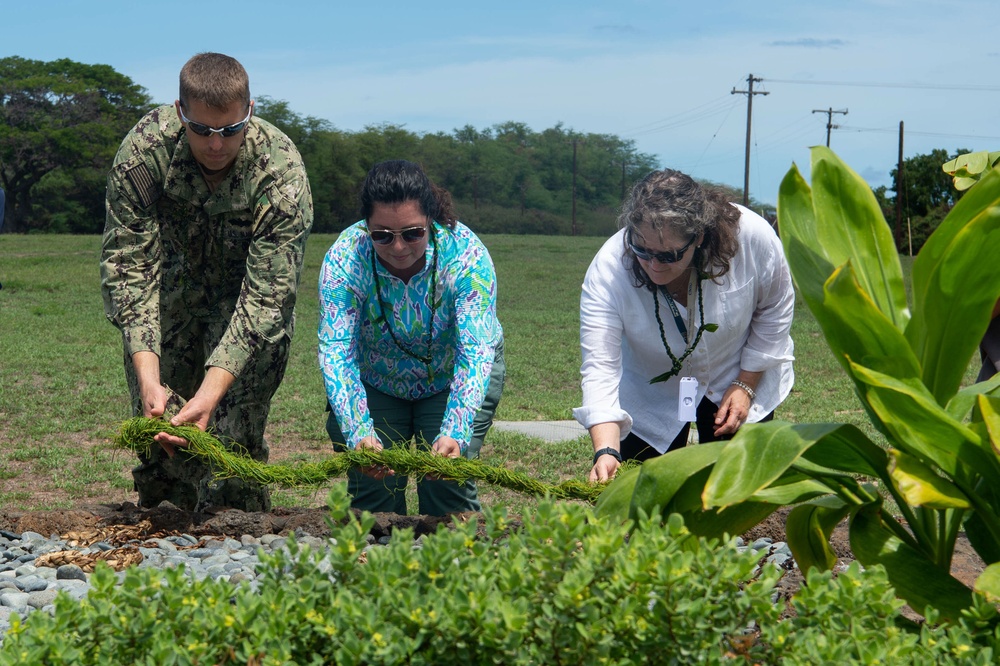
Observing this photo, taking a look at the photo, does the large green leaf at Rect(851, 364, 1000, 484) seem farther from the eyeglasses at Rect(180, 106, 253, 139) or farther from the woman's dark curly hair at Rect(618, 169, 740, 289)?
the eyeglasses at Rect(180, 106, 253, 139)

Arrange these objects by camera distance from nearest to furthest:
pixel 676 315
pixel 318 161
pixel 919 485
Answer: pixel 919 485
pixel 676 315
pixel 318 161

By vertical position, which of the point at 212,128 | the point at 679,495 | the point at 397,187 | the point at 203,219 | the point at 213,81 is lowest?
the point at 679,495

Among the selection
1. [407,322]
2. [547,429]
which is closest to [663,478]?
[407,322]

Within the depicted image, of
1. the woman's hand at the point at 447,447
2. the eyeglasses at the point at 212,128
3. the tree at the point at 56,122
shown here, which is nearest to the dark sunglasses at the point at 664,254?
the woman's hand at the point at 447,447

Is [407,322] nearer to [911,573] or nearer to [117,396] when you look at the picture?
[911,573]

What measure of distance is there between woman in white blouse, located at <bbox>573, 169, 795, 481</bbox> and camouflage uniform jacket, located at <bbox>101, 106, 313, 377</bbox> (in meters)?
1.16

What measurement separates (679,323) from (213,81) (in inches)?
73.3

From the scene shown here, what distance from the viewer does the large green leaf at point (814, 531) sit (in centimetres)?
259

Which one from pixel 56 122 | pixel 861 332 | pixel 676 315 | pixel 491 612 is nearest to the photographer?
pixel 491 612

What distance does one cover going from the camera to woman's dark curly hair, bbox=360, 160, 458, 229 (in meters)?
3.57

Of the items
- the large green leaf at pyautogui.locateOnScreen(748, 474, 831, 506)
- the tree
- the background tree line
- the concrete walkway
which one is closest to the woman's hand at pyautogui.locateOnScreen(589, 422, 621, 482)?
the large green leaf at pyautogui.locateOnScreen(748, 474, 831, 506)

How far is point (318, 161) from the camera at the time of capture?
41562 mm

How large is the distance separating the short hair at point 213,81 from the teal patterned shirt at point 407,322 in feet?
2.28

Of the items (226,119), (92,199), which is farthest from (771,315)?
(92,199)
